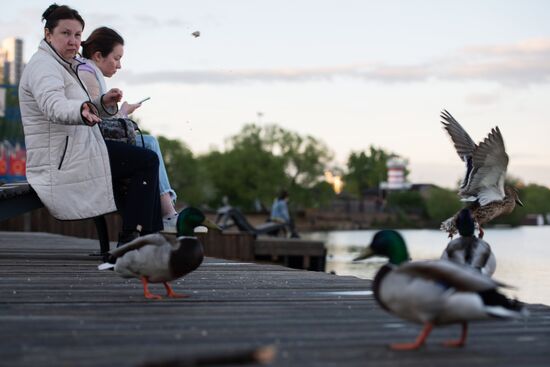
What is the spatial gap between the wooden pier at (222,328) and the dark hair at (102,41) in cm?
204

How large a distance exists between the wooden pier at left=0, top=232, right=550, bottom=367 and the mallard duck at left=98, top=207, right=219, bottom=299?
16 centimetres

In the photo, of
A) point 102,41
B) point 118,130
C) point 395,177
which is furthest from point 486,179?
point 395,177

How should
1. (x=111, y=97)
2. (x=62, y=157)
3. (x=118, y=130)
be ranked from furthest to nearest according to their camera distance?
(x=118, y=130)
(x=62, y=157)
(x=111, y=97)

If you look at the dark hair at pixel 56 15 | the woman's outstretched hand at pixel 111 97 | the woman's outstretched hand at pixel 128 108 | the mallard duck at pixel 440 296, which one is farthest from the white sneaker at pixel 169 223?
the mallard duck at pixel 440 296

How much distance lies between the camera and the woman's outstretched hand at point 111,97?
6.51 meters

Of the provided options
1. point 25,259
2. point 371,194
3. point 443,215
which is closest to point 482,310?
point 25,259

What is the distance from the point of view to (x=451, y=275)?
3527 millimetres

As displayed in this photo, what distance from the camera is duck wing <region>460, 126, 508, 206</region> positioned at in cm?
836

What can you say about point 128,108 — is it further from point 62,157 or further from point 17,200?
point 17,200

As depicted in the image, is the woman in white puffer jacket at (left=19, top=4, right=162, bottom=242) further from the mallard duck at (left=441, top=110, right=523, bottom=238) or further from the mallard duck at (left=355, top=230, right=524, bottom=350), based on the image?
the mallard duck at (left=355, top=230, right=524, bottom=350)

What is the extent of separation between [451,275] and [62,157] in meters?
4.06

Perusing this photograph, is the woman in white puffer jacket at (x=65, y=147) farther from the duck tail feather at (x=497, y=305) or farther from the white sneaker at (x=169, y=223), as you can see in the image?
the duck tail feather at (x=497, y=305)

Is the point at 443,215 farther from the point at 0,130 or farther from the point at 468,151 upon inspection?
the point at 468,151

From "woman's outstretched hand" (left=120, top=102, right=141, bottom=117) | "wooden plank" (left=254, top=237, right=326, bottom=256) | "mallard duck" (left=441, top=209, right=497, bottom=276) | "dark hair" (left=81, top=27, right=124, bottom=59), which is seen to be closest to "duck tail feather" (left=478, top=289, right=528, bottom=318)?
"mallard duck" (left=441, top=209, right=497, bottom=276)
